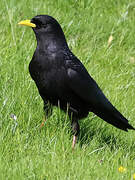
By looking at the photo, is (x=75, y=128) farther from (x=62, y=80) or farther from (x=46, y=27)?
(x=46, y=27)

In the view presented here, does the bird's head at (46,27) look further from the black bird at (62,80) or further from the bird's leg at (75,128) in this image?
the bird's leg at (75,128)

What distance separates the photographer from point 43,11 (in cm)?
648

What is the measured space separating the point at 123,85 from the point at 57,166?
90.5 inches

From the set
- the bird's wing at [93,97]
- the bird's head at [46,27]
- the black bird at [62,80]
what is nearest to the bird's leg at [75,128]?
the black bird at [62,80]

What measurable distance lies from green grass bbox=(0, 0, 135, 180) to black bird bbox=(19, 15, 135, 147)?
18cm

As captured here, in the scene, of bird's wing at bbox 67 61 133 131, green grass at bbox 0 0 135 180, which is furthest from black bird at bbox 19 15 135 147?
green grass at bbox 0 0 135 180

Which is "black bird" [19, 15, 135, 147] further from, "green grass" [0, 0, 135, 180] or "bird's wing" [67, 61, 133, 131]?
"green grass" [0, 0, 135, 180]

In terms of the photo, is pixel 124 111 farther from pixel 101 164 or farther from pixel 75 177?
pixel 75 177

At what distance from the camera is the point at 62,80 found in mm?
4184

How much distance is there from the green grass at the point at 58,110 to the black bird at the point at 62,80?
6.9 inches

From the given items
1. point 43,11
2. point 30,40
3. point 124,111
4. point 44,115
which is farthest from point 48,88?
point 43,11

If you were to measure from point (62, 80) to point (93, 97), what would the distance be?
48 cm

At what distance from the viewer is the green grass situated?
12.0ft

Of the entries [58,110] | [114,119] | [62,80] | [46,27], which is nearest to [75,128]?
[58,110]
